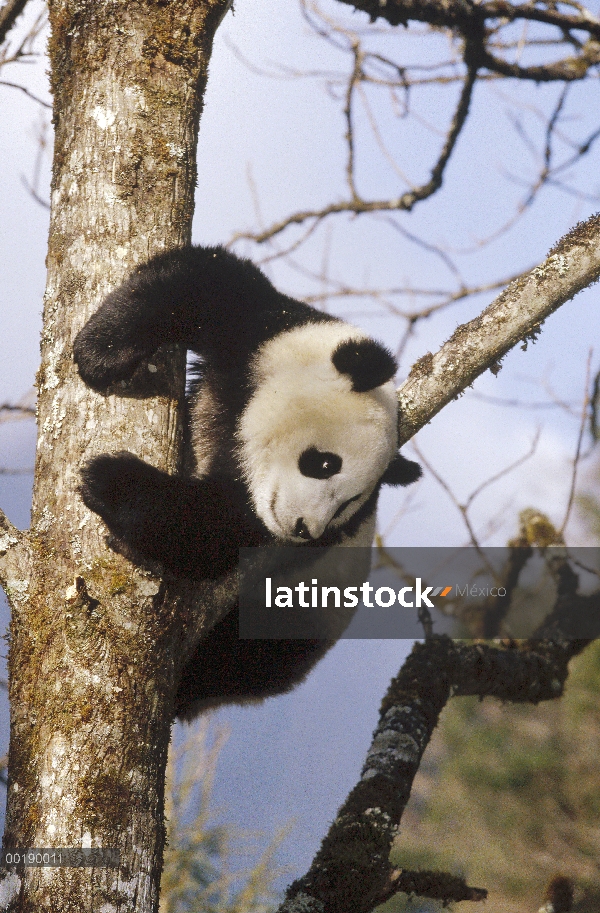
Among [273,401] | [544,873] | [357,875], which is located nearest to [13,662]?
[273,401]

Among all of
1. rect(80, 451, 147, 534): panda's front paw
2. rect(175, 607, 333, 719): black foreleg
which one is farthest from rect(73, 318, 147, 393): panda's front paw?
rect(175, 607, 333, 719): black foreleg

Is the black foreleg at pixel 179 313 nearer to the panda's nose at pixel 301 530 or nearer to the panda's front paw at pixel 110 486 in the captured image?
the panda's front paw at pixel 110 486

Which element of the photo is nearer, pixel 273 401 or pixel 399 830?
pixel 273 401

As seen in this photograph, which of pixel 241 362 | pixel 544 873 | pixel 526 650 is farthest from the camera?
pixel 544 873

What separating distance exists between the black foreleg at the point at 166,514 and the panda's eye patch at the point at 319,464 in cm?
34

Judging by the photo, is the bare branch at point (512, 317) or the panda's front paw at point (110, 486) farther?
the bare branch at point (512, 317)

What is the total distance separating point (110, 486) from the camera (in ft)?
6.79

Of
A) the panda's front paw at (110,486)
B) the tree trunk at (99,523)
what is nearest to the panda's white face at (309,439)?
the tree trunk at (99,523)

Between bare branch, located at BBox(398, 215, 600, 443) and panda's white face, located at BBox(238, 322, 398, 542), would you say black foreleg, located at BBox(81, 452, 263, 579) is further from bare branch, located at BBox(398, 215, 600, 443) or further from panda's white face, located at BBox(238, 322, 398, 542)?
bare branch, located at BBox(398, 215, 600, 443)

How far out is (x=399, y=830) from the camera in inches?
108

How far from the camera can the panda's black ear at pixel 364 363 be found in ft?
8.09

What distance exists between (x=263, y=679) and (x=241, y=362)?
5.41 ft

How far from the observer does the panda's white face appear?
2438mm

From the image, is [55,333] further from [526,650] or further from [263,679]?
[526,650]
